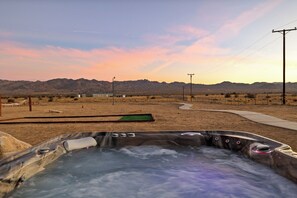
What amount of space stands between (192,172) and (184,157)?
1.32 m

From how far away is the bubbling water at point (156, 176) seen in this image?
6430 millimetres

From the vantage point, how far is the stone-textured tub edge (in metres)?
5.78

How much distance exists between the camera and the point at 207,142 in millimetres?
9938

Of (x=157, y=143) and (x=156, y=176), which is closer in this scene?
(x=156, y=176)

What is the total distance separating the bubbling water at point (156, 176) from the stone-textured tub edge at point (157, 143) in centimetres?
19

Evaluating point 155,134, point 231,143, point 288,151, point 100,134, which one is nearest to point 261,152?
point 288,151

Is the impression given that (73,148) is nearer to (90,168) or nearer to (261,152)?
(90,168)

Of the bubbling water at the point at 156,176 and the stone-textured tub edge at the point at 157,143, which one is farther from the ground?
the stone-textured tub edge at the point at 157,143

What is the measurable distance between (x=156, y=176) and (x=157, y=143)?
216 centimetres

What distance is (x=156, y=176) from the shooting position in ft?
25.7

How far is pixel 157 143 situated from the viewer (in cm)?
994

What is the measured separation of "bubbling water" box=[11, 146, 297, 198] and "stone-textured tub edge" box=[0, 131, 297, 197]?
0.61 ft

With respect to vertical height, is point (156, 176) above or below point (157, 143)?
below

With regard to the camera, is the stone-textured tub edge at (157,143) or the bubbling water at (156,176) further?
the bubbling water at (156,176)
